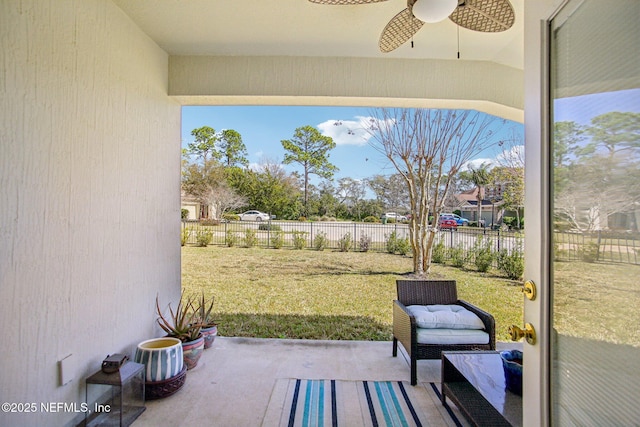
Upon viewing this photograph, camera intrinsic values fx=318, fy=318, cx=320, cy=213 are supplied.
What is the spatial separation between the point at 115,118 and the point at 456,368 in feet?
9.64

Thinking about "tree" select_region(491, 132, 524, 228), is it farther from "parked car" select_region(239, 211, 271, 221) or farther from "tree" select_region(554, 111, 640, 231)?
"tree" select_region(554, 111, 640, 231)

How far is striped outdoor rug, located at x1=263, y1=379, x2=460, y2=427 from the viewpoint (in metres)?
2.08

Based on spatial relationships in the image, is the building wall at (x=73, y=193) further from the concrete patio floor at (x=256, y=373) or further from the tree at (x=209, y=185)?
the tree at (x=209, y=185)

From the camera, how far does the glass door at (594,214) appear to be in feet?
2.59

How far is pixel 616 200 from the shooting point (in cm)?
83

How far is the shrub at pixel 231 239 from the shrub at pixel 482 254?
15.9 feet

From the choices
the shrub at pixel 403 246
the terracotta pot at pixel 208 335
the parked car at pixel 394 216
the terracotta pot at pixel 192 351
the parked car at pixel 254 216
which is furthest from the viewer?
the parked car at pixel 254 216

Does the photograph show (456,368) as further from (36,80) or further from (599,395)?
(36,80)

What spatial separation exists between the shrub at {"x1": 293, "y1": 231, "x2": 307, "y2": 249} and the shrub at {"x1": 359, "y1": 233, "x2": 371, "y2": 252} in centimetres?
121

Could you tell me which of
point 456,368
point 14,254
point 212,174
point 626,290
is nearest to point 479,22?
point 626,290

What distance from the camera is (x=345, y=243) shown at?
6.77 metres

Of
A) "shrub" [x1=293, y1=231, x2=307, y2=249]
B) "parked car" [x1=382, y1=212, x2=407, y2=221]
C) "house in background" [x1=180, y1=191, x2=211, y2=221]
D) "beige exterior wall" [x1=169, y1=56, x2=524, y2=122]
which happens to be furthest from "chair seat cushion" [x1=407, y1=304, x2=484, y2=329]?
"house in background" [x1=180, y1=191, x2=211, y2=221]

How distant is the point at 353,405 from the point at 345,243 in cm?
459

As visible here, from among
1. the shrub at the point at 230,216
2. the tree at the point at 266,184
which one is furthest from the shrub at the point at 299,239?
the shrub at the point at 230,216
